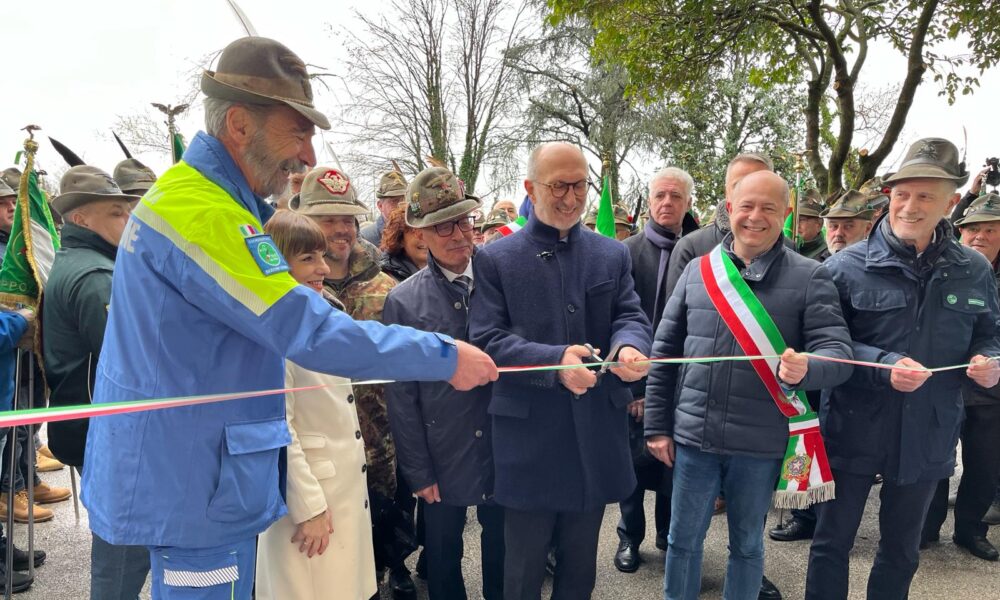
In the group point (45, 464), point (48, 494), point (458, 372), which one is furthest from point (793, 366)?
point (45, 464)

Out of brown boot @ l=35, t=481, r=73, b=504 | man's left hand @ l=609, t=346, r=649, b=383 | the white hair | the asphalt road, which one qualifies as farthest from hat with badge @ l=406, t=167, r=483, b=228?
brown boot @ l=35, t=481, r=73, b=504

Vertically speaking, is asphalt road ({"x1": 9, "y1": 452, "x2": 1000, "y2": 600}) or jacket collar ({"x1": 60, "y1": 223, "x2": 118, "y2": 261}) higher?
jacket collar ({"x1": 60, "y1": 223, "x2": 118, "y2": 261})

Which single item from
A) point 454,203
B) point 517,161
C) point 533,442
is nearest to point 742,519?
point 533,442

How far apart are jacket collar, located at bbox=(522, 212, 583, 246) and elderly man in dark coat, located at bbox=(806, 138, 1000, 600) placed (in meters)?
1.47

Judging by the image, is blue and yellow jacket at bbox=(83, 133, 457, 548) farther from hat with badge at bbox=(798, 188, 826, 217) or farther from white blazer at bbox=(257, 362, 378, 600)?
hat with badge at bbox=(798, 188, 826, 217)

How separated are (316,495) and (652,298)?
277 cm

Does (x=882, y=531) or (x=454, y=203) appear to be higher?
(x=454, y=203)

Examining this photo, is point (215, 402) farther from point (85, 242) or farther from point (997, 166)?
point (997, 166)

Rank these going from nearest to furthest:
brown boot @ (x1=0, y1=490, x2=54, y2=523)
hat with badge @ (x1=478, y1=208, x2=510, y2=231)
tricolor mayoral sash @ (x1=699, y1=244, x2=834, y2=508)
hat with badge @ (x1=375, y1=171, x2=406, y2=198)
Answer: tricolor mayoral sash @ (x1=699, y1=244, x2=834, y2=508), brown boot @ (x1=0, y1=490, x2=54, y2=523), hat with badge @ (x1=375, y1=171, x2=406, y2=198), hat with badge @ (x1=478, y1=208, x2=510, y2=231)

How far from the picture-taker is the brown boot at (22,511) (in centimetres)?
502

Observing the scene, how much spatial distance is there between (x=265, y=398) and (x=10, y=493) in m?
2.64

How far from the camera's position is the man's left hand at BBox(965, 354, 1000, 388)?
2963 mm

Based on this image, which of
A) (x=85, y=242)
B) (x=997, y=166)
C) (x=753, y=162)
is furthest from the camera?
(x=997, y=166)

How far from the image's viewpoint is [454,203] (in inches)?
124
